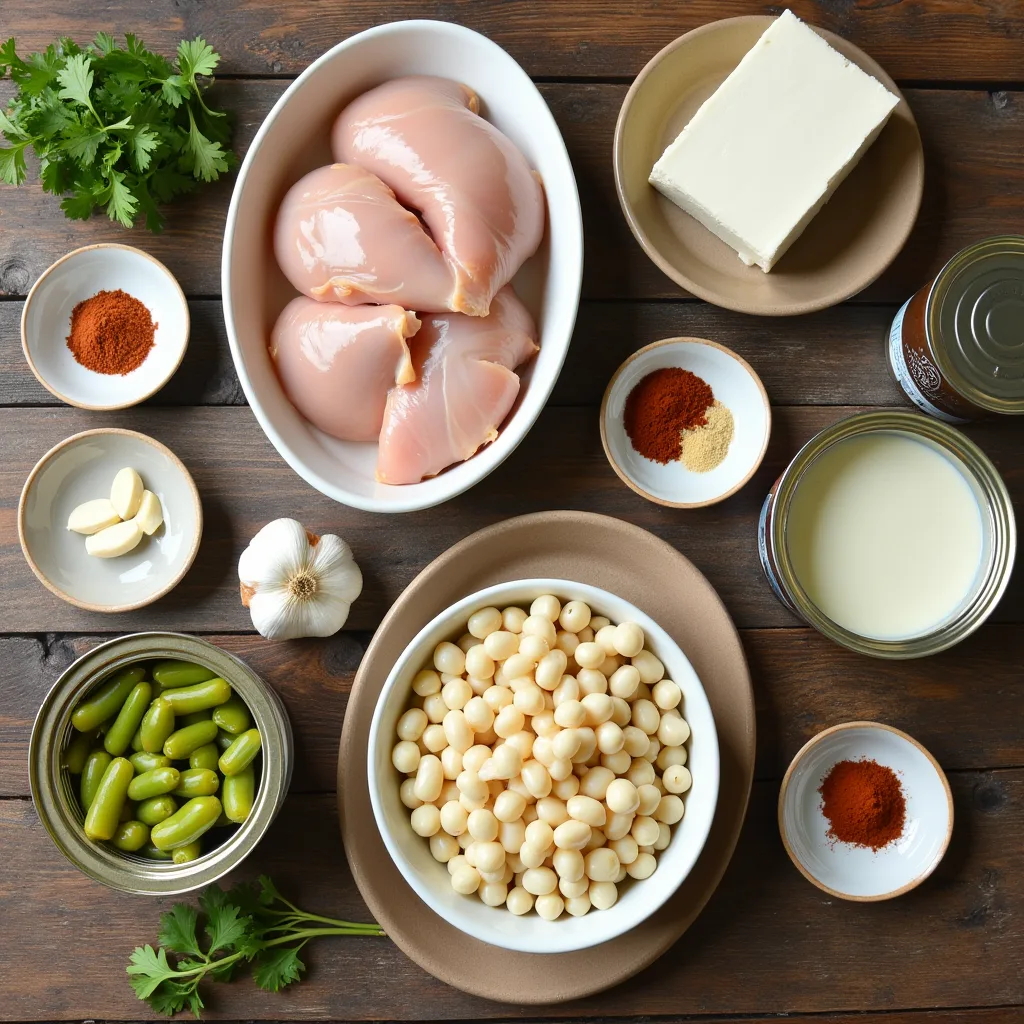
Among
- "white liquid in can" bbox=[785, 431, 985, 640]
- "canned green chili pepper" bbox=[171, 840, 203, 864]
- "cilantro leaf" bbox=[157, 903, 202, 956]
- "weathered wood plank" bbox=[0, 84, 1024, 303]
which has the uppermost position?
"weathered wood plank" bbox=[0, 84, 1024, 303]

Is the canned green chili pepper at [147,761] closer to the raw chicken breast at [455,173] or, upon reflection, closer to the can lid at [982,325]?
the raw chicken breast at [455,173]

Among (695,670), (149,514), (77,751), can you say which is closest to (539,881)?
(695,670)

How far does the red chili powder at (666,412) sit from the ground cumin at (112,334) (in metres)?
0.78

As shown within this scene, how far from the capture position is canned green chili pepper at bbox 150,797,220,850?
122 centimetres

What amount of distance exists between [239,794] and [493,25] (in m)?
1.24

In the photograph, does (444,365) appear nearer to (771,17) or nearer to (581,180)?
(581,180)

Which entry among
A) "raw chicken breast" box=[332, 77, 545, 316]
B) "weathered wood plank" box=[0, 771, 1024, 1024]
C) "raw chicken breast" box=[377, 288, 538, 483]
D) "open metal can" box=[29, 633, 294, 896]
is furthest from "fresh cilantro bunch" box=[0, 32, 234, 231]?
"weathered wood plank" box=[0, 771, 1024, 1024]

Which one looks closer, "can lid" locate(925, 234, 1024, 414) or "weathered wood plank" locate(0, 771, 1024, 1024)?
"can lid" locate(925, 234, 1024, 414)

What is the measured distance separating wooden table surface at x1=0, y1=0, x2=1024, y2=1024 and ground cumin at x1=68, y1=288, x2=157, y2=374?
73 mm

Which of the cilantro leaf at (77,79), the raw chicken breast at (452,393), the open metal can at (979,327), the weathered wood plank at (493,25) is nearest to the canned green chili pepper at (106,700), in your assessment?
the raw chicken breast at (452,393)

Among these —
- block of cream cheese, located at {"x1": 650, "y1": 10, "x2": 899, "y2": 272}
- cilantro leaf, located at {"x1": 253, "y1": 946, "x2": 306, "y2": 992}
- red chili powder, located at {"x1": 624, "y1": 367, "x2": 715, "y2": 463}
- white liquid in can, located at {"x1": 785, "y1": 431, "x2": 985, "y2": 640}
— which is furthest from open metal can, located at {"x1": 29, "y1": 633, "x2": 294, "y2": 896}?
block of cream cheese, located at {"x1": 650, "y1": 10, "x2": 899, "y2": 272}

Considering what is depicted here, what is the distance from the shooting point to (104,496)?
4.47 ft

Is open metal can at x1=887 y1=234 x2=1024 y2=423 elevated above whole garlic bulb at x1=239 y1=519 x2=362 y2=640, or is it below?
above

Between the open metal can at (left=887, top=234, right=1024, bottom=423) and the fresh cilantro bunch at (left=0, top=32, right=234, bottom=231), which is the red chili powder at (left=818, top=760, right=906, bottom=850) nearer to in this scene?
the open metal can at (left=887, top=234, right=1024, bottom=423)
